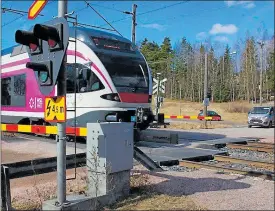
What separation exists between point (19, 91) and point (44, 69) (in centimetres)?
988

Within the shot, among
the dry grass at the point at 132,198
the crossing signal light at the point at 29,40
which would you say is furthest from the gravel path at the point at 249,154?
the crossing signal light at the point at 29,40

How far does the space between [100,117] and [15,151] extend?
2814 millimetres

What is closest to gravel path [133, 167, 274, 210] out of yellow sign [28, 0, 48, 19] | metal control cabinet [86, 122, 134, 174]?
metal control cabinet [86, 122, 134, 174]

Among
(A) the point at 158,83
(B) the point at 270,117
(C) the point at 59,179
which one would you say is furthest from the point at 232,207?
(B) the point at 270,117

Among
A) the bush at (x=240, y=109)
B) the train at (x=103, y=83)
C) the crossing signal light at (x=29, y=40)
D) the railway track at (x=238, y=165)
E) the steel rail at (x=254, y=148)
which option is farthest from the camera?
the bush at (x=240, y=109)

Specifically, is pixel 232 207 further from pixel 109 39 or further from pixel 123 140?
pixel 109 39

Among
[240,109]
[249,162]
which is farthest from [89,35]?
[240,109]

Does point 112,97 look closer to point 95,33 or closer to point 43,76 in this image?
point 95,33

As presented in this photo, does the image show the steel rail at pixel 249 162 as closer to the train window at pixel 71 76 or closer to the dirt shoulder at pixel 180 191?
the dirt shoulder at pixel 180 191

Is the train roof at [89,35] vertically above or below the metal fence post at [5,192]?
above

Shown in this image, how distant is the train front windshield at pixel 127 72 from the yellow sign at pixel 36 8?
6292mm

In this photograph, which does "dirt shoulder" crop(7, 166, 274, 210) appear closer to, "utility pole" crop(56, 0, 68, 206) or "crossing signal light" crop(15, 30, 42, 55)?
"utility pole" crop(56, 0, 68, 206)

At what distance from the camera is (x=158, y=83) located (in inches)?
779

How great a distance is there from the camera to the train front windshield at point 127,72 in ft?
35.9
